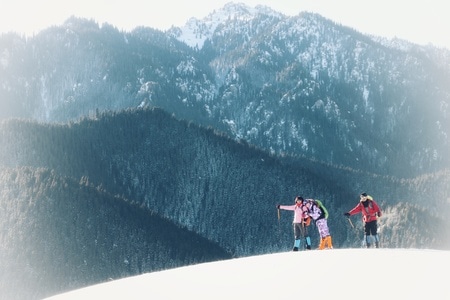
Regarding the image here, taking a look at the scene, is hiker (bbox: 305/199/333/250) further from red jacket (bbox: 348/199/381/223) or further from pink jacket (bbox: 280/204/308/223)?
red jacket (bbox: 348/199/381/223)

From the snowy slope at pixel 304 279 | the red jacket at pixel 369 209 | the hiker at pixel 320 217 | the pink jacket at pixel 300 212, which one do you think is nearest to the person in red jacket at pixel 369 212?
the red jacket at pixel 369 209

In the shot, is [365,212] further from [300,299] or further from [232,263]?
[300,299]

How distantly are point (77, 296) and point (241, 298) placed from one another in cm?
601

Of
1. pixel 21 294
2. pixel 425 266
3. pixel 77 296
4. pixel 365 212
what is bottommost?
pixel 21 294

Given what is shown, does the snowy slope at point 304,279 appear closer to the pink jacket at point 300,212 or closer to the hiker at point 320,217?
the hiker at point 320,217

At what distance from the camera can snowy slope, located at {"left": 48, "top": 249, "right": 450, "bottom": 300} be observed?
2139 cm

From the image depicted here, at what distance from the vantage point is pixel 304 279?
2336 cm

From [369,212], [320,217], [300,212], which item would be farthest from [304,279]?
[369,212]

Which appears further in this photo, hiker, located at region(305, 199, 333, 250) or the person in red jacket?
the person in red jacket

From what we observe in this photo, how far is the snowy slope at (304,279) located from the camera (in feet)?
70.2

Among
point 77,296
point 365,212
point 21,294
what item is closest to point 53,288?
point 21,294

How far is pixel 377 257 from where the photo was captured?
85.9 feet

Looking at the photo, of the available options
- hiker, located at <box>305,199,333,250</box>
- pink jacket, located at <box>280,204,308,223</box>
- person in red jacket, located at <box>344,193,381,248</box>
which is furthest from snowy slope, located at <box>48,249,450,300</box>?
person in red jacket, located at <box>344,193,381,248</box>

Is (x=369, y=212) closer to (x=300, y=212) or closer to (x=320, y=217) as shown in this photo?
(x=320, y=217)
